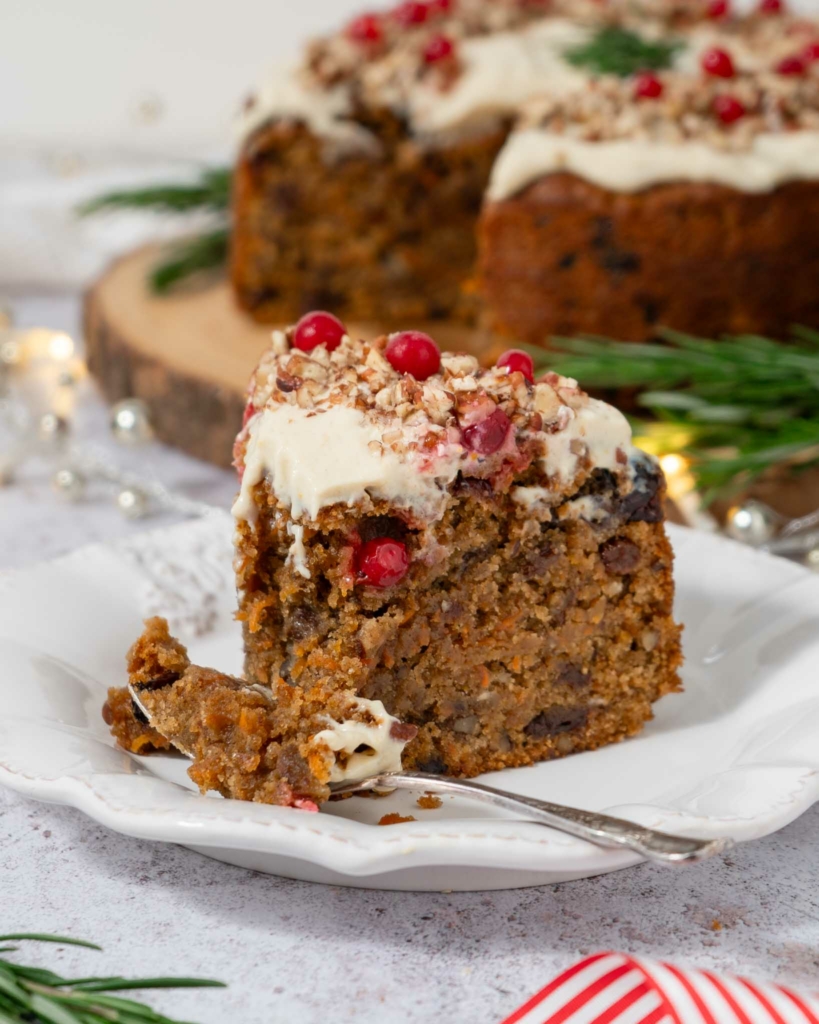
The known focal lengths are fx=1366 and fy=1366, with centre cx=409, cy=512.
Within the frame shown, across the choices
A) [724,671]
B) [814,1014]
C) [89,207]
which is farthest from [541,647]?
[89,207]

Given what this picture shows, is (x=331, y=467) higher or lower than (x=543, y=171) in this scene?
higher

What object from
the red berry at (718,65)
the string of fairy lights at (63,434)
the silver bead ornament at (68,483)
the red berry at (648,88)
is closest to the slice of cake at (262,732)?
the string of fairy lights at (63,434)

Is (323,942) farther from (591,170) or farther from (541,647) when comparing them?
(591,170)

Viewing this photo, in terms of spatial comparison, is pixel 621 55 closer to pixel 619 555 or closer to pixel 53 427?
pixel 53 427

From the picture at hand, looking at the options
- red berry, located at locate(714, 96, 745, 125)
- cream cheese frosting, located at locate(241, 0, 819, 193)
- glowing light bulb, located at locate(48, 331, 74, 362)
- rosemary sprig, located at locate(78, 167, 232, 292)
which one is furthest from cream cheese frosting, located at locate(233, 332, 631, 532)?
glowing light bulb, located at locate(48, 331, 74, 362)

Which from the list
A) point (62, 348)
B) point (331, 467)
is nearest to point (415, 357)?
point (331, 467)
